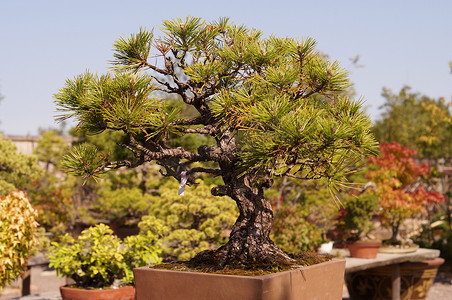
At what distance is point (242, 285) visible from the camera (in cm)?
190

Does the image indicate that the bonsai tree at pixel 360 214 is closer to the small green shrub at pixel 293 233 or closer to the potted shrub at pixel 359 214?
Result: the potted shrub at pixel 359 214

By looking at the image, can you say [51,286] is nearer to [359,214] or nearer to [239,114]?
[359,214]

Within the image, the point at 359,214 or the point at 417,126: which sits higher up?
the point at 417,126

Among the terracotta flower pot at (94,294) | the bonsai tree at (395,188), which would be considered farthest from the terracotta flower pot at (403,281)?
the terracotta flower pot at (94,294)

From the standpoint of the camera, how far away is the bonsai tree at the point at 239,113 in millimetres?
1973

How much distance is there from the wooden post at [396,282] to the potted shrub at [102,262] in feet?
11.6

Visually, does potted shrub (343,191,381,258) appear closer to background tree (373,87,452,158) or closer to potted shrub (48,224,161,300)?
potted shrub (48,224,161,300)

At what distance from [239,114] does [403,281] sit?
5.10 meters

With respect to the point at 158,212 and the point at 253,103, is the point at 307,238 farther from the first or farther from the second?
the point at 253,103

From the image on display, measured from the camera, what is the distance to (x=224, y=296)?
6.39 feet

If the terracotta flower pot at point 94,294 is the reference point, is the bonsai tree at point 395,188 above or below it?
above

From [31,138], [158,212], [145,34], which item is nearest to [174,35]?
[145,34]

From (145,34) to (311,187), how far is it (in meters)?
6.23

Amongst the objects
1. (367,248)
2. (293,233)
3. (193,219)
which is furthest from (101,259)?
(367,248)
